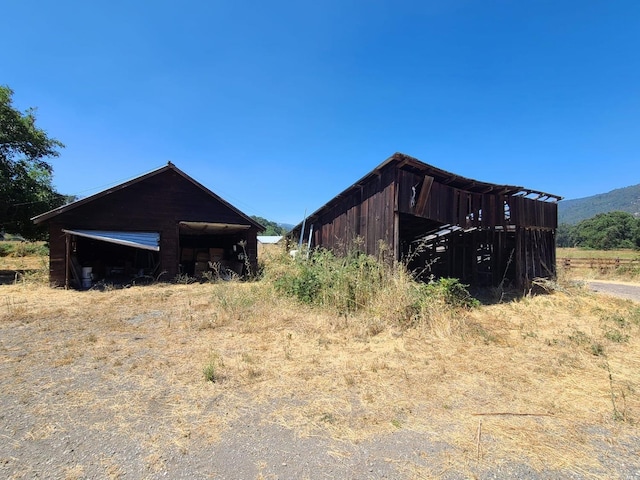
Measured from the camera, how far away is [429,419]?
2.92 meters

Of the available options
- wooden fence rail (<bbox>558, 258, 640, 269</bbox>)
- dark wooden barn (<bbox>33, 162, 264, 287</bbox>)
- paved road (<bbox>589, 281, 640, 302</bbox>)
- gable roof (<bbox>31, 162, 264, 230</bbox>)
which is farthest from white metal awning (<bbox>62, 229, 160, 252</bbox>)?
wooden fence rail (<bbox>558, 258, 640, 269</bbox>)

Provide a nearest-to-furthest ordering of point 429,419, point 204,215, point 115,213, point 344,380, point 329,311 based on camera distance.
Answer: point 429,419, point 344,380, point 329,311, point 115,213, point 204,215

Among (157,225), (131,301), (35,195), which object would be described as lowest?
(131,301)

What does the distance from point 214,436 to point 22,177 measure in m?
19.6

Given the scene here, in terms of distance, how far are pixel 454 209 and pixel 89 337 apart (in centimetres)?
966

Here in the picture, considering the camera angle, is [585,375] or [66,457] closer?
[66,457]

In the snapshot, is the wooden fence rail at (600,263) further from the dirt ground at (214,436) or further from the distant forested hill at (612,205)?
the distant forested hill at (612,205)

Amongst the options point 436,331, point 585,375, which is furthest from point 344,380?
point 585,375

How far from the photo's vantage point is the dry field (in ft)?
7.61

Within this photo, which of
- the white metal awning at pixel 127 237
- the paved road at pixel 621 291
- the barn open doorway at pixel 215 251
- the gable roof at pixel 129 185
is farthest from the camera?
the barn open doorway at pixel 215 251

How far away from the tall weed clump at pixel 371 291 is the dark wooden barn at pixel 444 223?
1.02 meters

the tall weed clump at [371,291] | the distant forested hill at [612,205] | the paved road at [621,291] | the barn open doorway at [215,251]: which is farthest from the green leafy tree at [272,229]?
the distant forested hill at [612,205]

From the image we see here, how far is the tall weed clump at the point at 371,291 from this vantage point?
623 centimetres

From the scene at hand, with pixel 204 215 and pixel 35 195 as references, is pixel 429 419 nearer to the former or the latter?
pixel 204 215
